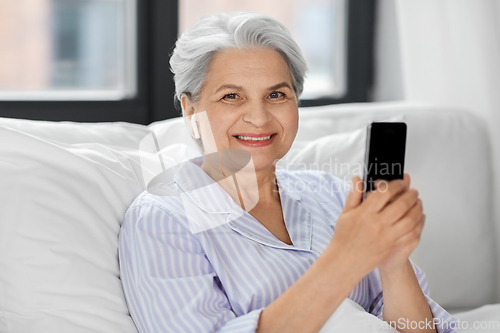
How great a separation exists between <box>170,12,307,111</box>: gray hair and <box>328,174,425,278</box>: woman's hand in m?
0.45

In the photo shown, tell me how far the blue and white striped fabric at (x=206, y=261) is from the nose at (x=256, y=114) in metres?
0.16

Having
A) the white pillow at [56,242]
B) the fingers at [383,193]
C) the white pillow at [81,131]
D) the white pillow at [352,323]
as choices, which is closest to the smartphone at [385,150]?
the fingers at [383,193]

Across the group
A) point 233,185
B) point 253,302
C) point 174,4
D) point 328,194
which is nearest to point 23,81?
point 174,4

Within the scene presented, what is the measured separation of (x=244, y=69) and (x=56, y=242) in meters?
0.50

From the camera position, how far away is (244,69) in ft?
3.47

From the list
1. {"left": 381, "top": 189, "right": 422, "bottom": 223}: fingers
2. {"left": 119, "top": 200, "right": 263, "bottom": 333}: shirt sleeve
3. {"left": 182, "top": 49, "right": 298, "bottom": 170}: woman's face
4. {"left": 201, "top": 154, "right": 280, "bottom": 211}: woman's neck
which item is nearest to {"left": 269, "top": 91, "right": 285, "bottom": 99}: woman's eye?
{"left": 182, "top": 49, "right": 298, "bottom": 170}: woman's face

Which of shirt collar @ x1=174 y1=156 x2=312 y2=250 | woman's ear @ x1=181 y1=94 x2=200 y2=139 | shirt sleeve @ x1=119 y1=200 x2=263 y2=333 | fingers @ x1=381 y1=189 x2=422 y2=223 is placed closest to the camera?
fingers @ x1=381 y1=189 x2=422 y2=223

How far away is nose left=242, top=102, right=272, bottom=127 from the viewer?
1.06 m

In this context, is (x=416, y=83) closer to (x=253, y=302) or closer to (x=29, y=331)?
(x=253, y=302)

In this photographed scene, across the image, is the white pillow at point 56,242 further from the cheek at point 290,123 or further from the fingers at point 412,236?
the fingers at point 412,236

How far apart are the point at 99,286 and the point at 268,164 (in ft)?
1.41

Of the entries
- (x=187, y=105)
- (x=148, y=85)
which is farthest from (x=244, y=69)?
(x=148, y=85)

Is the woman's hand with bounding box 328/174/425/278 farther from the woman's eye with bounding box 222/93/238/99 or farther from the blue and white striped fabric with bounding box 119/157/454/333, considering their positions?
the woman's eye with bounding box 222/93/238/99

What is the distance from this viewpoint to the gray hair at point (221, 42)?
1.07 m
